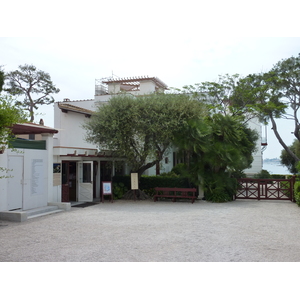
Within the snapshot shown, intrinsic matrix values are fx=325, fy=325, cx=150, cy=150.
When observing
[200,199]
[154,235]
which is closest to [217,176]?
[200,199]

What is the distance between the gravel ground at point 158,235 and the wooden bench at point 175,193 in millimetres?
1832

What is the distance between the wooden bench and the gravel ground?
6.01 feet

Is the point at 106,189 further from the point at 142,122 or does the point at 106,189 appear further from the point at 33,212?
the point at 33,212

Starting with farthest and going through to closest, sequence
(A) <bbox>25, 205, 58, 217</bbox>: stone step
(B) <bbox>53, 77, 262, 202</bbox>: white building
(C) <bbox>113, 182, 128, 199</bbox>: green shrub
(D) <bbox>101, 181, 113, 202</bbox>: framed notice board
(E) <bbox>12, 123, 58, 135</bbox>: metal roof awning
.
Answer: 1. (C) <bbox>113, 182, 128, 199</bbox>: green shrub
2. (D) <bbox>101, 181, 113, 202</bbox>: framed notice board
3. (B) <bbox>53, 77, 262, 202</bbox>: white building
4. (A) <bbox>25, 205, 58, 217</bbox>: stone step
5. (E) <bbox>12, 123, 58, 135</bbox>: metal roof awning

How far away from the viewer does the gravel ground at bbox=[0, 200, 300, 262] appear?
6.42 metres

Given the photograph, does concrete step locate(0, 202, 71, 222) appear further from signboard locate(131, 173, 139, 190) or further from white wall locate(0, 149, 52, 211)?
signboard locate(131, 173, 139, 190)

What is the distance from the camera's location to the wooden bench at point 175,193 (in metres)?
15.0

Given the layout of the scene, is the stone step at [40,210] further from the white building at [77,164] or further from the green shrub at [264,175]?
the green shrub at [264,175]

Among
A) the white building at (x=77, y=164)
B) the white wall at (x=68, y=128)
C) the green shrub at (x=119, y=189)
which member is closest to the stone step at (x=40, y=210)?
the white building at (x=77, y=164)

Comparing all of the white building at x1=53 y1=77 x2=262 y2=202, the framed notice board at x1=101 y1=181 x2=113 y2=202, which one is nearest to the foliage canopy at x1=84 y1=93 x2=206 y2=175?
the white building at x1=53 y1=77 x2=262 y2=202

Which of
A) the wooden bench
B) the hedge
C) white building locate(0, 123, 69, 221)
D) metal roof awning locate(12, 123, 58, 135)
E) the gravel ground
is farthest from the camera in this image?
the hedge

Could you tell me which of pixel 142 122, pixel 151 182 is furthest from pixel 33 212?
pixel 151 182

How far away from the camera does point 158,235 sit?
830cm

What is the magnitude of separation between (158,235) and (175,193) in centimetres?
730
